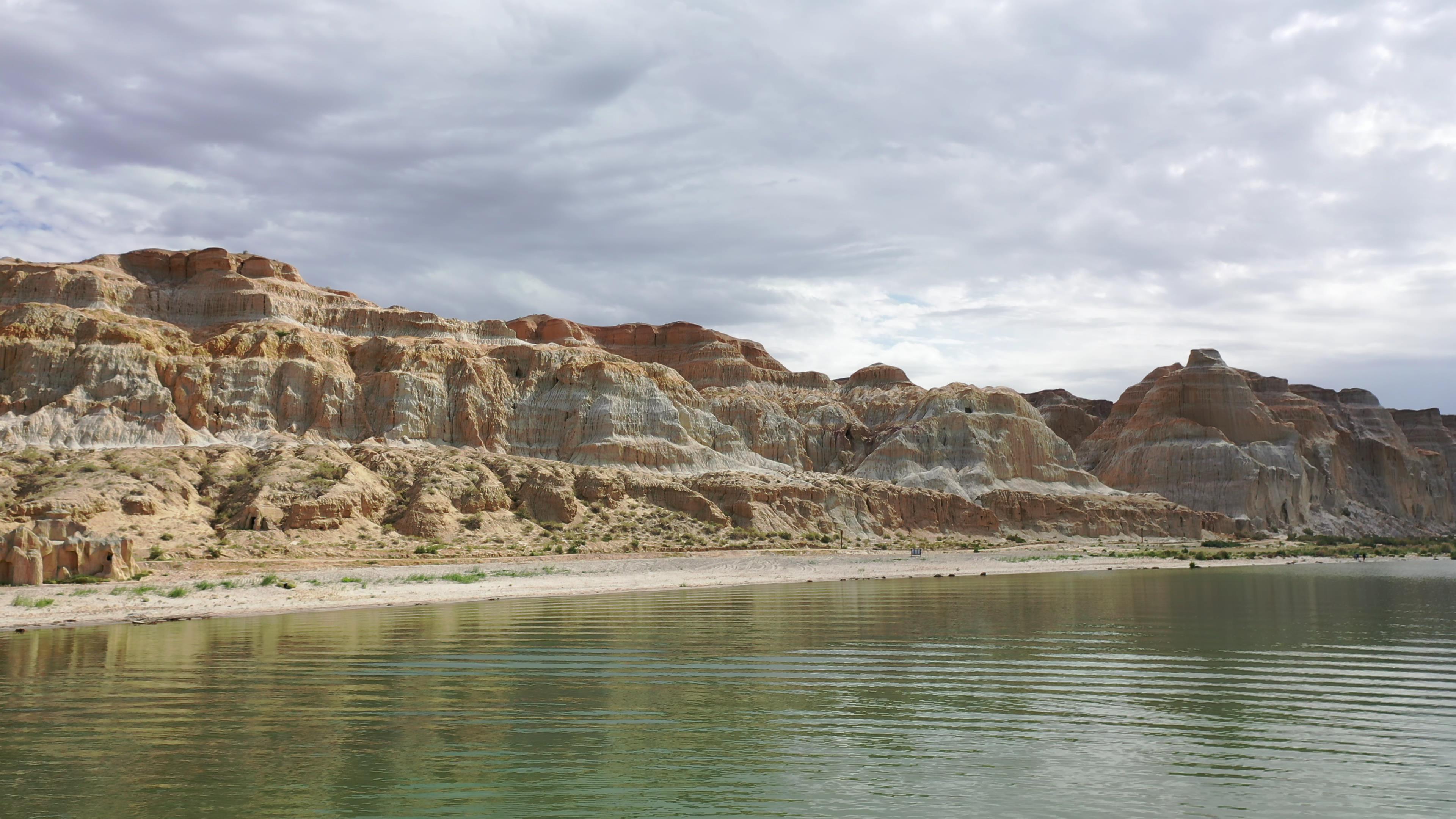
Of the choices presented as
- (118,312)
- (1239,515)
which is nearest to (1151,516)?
(1239,515)

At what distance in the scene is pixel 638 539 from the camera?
7144cm

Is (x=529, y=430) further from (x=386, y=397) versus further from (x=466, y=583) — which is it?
(x=466, y=583)

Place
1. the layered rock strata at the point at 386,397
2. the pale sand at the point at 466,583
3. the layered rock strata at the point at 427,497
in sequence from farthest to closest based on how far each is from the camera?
the layered rock strata at the point at 386,397
the layered rock strata at the point at 427,497
the pale sand at the point at 466,583

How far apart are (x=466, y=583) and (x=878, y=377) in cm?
11824

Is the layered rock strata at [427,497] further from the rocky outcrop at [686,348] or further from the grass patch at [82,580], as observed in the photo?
the rocky outcrop at [686,348]

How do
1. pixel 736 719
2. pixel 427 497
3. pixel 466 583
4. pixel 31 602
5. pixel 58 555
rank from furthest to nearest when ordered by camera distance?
pixel 427 497 → pixel 466 583 → pixel 58 555 → pixel 31 602 → pixel 736 719

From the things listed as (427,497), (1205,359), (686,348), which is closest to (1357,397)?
(1205,359)

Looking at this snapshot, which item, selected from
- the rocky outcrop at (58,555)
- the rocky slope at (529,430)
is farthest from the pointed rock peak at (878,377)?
the rocky outcrop at (58,555)

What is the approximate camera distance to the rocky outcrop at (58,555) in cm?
3588

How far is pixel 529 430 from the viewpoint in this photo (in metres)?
99.1

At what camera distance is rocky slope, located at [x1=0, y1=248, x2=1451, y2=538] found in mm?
69688

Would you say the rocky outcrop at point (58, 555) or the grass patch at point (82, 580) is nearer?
the rocky outcrop at point (58, 555)

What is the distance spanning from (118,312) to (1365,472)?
174 meters

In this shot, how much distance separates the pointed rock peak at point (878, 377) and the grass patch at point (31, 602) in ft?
426
